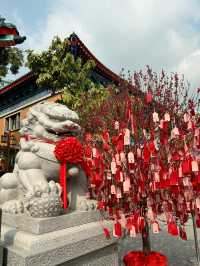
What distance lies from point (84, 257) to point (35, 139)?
123cm

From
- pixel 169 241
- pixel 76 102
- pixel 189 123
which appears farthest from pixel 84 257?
pixel 76 102

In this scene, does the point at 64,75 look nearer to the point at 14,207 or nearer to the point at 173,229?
the point at 14,207

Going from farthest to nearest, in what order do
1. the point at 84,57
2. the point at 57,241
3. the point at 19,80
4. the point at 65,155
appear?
the point at 19,80, the point at 84,57, the point at 65,155, the point at 57,241

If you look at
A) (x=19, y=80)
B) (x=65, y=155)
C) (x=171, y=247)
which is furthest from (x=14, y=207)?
(x=19, y=80)

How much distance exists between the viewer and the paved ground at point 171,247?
378cm

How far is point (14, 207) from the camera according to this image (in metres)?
2.40

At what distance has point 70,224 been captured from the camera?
2342mm

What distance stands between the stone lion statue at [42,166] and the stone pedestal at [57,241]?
15cm

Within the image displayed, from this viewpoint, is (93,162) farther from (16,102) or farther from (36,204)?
(16,102)

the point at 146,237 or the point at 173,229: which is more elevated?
the point at 173,229

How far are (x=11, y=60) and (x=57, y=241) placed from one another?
13.0 metres

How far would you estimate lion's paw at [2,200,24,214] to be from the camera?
238cm

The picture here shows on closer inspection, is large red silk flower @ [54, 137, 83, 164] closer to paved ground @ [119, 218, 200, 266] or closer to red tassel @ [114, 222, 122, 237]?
red tassel @ [114, 222, 122, 237]

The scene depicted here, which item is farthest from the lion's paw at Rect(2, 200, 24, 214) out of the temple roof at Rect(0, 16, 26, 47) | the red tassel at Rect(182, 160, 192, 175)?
the temple roof at Rect(0, 16, 26, 47)
